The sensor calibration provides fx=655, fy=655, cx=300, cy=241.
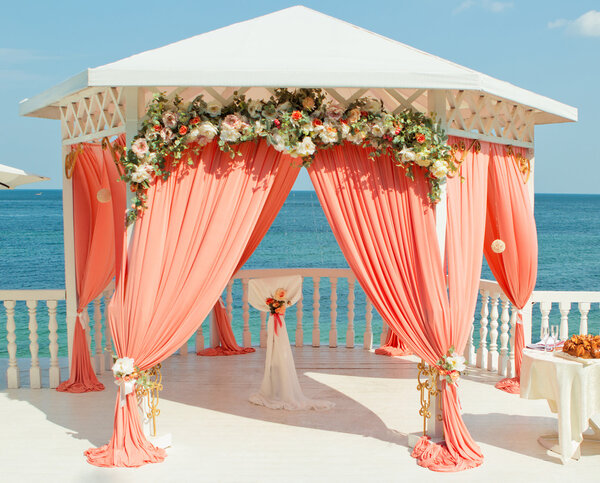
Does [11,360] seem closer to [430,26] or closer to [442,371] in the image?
[442,371]

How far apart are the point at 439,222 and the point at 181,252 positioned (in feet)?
5.87

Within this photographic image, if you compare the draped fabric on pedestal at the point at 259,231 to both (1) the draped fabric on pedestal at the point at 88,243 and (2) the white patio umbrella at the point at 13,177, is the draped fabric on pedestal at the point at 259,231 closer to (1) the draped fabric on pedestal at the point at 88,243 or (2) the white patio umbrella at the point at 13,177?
(1) the draped fabric on pedestal at the point at 88,243

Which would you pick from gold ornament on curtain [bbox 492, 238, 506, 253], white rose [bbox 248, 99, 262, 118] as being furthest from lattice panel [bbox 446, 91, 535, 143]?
white rose [bbox 248, 99, 262, 118]

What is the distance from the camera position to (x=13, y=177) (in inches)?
248

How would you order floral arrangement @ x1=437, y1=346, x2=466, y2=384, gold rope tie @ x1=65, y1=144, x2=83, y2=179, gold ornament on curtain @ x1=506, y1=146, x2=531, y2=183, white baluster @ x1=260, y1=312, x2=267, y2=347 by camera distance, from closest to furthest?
floral arrangement @ x1=437, y1=346, x2=466, y2=384, gold ornament on curtain @ x1=506, y1=146, x2=531, y2=183, gold rope tie @ x1=65, y1=144, x2=83, y2=179, white baluster @ x1=260, y1=312, x2=267, y2=347

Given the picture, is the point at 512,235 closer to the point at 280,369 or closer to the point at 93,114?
the point at 280,369

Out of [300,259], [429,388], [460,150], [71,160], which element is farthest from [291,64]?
[300,259]

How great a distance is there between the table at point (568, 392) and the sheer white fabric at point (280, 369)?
1.91m

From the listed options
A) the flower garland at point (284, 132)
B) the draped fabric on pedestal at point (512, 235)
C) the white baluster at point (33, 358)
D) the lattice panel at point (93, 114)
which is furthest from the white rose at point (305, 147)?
the white baluster at point (33, 358)

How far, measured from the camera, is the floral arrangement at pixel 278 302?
581cm

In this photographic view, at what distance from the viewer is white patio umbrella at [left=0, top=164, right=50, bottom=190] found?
20.4ft

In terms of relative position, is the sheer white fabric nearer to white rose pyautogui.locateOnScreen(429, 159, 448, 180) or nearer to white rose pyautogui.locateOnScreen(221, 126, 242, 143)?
white rose pyautogui.locateOnScreen(221, 126, 242, 143)

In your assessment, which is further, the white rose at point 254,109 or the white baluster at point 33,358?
the white baluster at point 33,358

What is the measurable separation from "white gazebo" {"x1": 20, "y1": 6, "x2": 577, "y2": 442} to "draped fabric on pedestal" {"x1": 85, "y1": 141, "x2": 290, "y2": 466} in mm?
502
